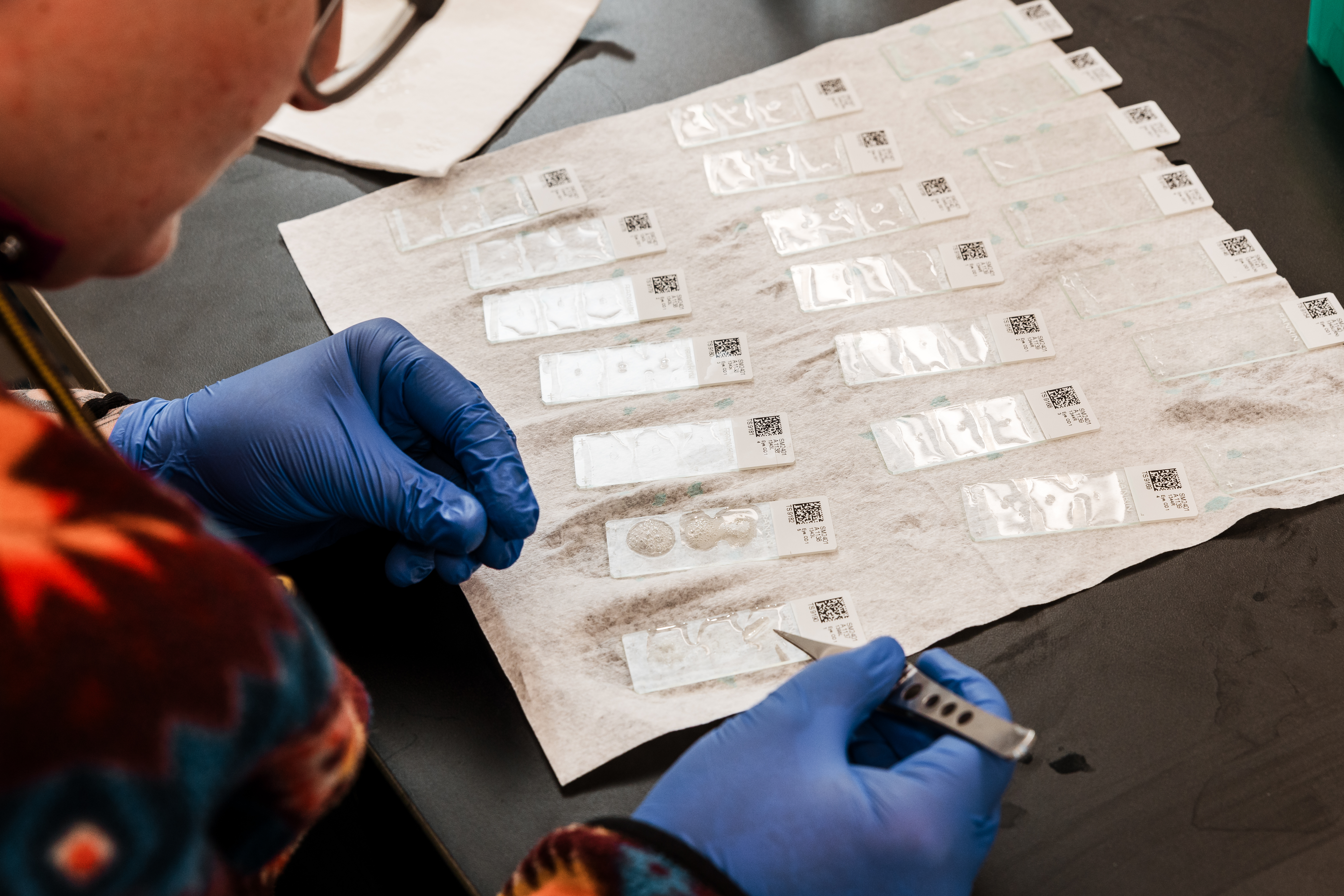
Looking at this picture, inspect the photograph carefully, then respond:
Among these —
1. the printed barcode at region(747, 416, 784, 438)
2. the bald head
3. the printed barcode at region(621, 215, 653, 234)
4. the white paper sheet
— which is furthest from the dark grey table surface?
the bald head

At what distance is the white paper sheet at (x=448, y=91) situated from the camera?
1.46 m

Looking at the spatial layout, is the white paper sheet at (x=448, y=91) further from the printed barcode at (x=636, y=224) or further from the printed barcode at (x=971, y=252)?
the printed barcode at (x=971, y=252)

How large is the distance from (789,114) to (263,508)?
0.95 meters

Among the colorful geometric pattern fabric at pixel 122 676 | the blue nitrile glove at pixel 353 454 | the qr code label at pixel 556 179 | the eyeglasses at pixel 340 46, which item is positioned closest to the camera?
the colorful geometric pattern fabric at pixel 122 676

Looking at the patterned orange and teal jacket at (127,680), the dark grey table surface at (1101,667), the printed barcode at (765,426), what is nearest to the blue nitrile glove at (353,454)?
the dark grey table surface at (1101,667)

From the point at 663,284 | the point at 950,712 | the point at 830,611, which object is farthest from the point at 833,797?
the point at 663,284

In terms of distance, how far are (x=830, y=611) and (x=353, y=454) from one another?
54 cm

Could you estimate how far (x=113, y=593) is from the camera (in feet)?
1.28

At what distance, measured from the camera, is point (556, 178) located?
4.64 feet

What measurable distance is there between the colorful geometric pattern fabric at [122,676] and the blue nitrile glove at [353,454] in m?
0.56

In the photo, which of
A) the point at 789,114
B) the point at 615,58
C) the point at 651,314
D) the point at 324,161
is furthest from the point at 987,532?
the point at 324,161

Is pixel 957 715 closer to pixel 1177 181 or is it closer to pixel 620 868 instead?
pixel 620 868

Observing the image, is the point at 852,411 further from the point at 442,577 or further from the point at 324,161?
the point at 324,161

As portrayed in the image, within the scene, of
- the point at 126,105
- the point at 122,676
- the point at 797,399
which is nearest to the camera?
the point at 122,676
